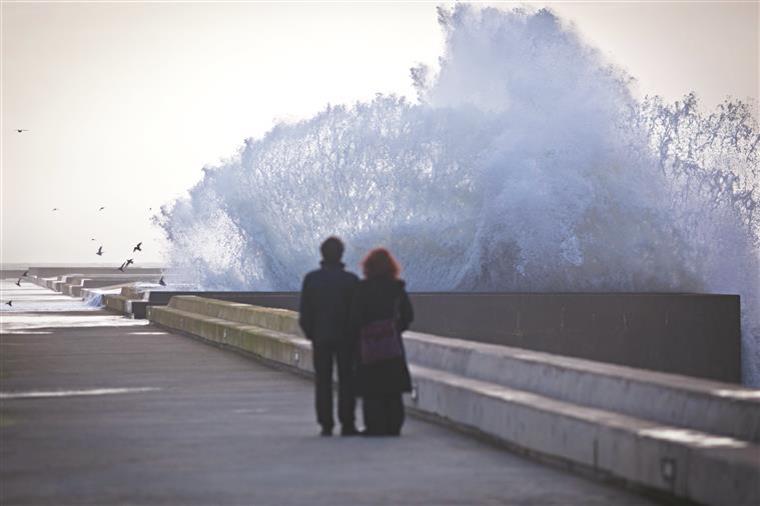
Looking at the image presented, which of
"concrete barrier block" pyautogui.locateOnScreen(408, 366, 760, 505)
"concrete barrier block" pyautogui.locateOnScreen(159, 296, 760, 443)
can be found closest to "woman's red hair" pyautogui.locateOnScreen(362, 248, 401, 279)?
"concrete barrier block" pyautogui.locateOnScreen(408, 366, 760, 505)

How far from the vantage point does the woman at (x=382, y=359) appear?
14438 millimetres

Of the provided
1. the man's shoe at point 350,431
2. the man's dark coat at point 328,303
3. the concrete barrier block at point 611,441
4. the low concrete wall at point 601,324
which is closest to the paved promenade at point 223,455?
the concrete barrier block at point 611,441

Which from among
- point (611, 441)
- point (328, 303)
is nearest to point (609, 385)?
point (611, 441)

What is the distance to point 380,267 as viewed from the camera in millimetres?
14570

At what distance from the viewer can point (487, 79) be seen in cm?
7450

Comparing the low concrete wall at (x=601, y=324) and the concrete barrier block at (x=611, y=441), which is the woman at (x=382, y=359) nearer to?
the concrete barrier block at (x=611, y=441)

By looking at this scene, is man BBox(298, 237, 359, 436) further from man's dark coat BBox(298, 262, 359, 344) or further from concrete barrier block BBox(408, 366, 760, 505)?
concrete barrier block BBox(408, 366, 760, 505)

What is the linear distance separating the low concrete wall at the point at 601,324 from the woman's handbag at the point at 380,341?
2544 centimetres

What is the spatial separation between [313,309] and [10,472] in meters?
3.60

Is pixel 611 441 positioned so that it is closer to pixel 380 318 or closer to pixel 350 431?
pixel 380 318

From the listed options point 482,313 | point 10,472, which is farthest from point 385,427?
point 482,313

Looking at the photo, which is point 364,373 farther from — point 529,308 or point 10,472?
point 529,308

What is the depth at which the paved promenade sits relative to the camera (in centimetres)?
1086

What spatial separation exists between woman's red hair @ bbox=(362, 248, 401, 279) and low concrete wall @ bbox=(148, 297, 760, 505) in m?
1.33
